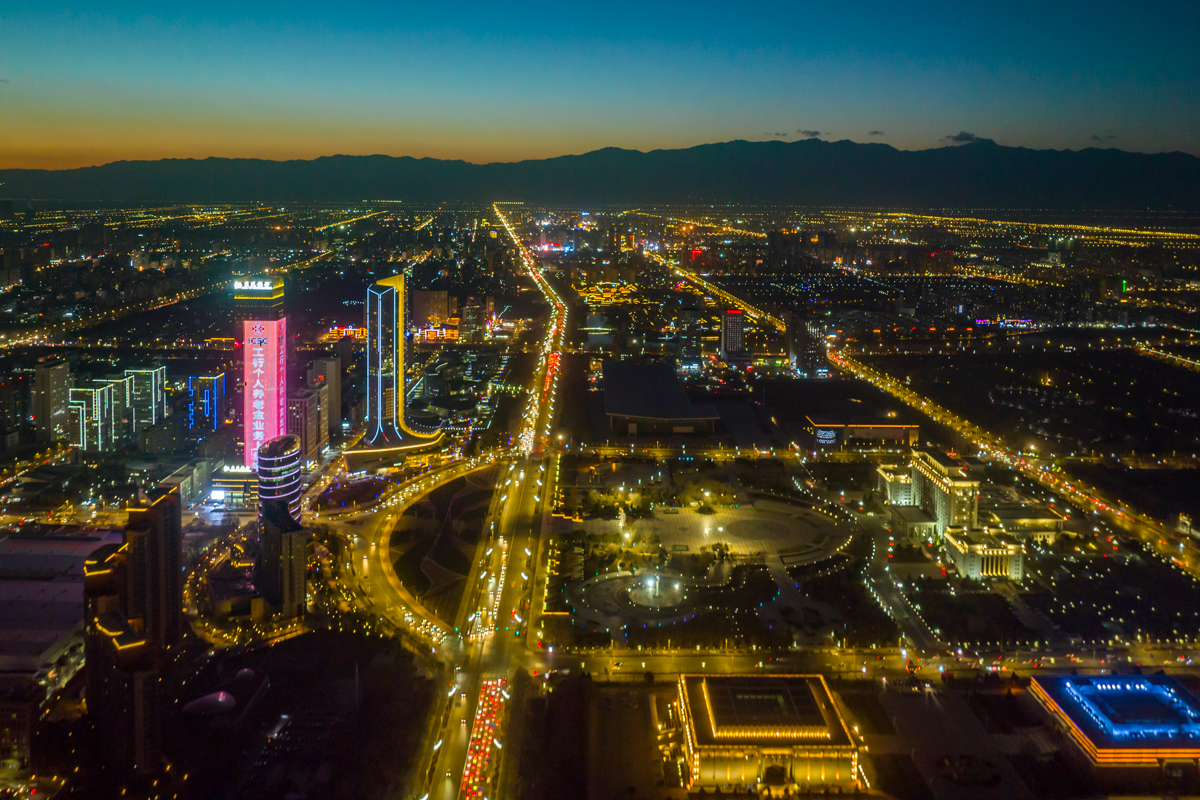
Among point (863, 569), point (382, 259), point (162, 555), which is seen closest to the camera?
point (162, 555)

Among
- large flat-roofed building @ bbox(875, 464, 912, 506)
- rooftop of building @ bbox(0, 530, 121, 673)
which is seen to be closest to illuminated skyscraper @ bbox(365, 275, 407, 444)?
rooftop of building @ bbox(0, 530, 121, 673)

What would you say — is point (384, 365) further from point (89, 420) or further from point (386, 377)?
point (89, 420)

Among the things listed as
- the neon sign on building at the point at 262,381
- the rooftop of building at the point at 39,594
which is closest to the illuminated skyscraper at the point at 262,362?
the neon sign on building at the point at 262,381

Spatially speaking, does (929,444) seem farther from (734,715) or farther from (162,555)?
(162,555)

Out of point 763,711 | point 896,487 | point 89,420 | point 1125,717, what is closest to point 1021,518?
point 896,487

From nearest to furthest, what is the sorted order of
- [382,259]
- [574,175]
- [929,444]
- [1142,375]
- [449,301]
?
[929,444] → [1142,375] → [449,301] → [382,259] → [574,175]

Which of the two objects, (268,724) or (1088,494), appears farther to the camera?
(1088,494)

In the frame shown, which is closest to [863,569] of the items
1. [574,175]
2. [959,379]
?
[959,379]
